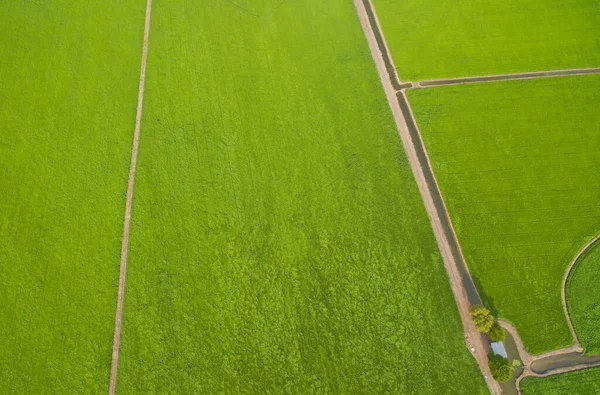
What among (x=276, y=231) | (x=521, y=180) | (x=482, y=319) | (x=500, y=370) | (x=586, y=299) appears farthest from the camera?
(x=521, y=180)

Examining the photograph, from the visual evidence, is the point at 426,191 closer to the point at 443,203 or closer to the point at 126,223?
the point at 443,203

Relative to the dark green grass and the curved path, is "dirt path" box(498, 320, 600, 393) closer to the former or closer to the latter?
the curved path

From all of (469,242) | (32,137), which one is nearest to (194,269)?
(32,137)

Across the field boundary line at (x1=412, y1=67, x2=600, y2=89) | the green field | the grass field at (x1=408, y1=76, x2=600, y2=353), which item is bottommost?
the green field

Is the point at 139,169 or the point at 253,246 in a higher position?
the point at 139,169

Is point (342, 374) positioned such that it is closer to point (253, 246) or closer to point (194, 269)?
point (253, 246)

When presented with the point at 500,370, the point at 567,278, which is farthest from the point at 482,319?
the point at 567,278

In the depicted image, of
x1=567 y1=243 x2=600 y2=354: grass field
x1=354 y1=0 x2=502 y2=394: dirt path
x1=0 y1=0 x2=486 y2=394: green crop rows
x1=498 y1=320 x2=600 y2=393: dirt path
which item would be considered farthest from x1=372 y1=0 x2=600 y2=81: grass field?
x1=498 y1=320 x2=600 y2=393: dirt path
